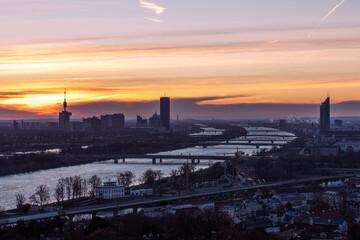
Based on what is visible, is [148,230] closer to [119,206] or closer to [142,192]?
[119,206]

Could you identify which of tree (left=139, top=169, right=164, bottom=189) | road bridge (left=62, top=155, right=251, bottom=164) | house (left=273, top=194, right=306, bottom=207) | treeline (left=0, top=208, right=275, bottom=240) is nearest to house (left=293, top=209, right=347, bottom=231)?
treeline (left=0, top=208, right=275, bottom=240)

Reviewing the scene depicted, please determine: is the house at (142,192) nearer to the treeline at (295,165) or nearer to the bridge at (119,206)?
the bridge at (119,206)

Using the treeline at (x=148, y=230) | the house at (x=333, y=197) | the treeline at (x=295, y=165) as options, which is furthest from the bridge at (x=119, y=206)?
the treeline at (x=295, y=165)

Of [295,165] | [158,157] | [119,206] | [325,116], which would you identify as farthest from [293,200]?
[325,116]

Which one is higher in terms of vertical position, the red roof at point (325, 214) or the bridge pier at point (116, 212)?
the red roof at point (325, 214)

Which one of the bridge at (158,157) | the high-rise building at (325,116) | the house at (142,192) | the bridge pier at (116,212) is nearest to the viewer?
the bridge pier at (116,212)

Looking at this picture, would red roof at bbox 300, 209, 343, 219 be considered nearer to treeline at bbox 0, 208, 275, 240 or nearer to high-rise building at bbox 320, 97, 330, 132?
treeline at bbox 0, 208, 275, 240

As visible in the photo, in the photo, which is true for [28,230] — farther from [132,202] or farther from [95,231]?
[132,202]

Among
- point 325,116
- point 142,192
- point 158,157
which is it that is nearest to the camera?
point 142,192
